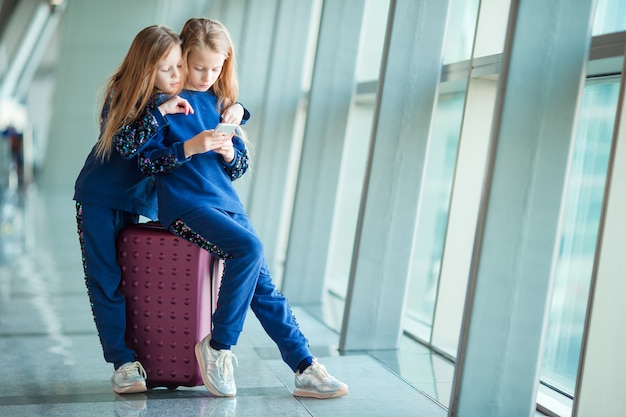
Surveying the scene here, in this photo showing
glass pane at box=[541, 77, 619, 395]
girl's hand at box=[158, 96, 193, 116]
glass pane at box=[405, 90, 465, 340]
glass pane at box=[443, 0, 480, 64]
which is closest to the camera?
girl's hand at box=[158, 96, 193, 116]

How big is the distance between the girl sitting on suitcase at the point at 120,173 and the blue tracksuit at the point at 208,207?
7 centimetres

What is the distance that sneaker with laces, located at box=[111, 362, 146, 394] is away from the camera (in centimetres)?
275

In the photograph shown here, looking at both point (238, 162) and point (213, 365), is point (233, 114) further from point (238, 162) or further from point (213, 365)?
point (213, 365)

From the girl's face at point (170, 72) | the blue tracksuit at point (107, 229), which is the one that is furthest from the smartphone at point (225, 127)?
the blue tracksuit at point (107, 229)

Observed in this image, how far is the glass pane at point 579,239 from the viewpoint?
3127 millimetres

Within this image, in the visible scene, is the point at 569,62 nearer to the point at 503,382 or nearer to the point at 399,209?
the point at 503,382

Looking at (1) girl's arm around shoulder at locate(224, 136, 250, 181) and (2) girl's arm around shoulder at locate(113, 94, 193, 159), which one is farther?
(1) girl's arm around shoulder at locate(224, 136, 250, 181)

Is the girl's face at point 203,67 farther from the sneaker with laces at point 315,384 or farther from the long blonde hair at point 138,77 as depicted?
the sneaker with laces at point 315,384

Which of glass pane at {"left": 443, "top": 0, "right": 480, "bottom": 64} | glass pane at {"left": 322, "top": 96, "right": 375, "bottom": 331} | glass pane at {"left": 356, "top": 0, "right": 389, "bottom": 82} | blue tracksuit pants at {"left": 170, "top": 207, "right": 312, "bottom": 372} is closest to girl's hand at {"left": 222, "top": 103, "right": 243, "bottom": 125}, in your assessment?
blue tracksuit pants at {"left": 170, "top": 207, "right": 312, "bottom": 372}

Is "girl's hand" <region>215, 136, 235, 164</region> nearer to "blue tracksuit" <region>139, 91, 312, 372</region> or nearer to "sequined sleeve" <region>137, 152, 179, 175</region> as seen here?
"blue tracksuit" <region>139, 91, 312, 372</region>

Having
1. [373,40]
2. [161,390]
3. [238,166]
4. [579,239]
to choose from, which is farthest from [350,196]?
[161,390]

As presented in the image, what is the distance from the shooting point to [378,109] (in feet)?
12.0

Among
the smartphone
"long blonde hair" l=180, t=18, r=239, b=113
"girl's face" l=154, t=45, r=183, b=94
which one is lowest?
the smartphone

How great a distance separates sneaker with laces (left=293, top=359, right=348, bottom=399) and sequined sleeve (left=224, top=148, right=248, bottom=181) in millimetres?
765
